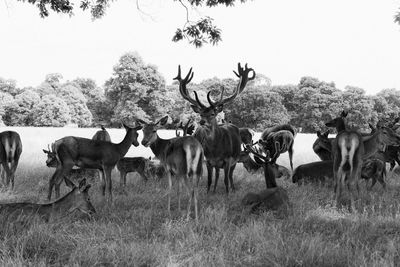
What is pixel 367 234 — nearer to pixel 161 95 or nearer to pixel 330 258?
pixel 330 258

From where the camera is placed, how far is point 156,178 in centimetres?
846

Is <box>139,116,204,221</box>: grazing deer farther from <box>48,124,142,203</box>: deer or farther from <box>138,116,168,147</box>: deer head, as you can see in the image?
<box>48,124,142,203</box>: deer

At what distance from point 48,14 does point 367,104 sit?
5213cm

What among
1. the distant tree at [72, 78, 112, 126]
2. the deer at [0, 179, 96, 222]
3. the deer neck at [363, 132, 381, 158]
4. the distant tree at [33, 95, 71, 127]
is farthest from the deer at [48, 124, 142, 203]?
the distant tree at [33, 95, 71, 127]

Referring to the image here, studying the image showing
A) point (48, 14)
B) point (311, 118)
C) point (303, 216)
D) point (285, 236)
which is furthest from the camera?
point (311, 118)

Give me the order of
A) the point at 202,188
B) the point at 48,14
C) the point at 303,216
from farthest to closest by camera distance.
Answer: the point at 48,14, the point at 202,188, the point at 303,216

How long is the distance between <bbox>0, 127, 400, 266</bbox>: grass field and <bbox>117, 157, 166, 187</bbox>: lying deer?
6.12ft

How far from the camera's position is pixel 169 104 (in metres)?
49.8

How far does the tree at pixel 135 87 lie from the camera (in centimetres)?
4784

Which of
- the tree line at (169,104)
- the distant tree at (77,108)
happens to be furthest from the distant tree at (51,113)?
the distant tree at (77,108)

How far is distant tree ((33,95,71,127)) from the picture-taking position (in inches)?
2085

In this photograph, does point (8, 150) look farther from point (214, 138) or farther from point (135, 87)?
point (135, 87)

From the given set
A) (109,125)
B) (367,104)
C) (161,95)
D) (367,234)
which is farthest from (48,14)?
(367,104)

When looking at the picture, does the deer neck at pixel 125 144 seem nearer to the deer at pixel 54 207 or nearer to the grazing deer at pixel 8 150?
the deer at pixel 54 207
